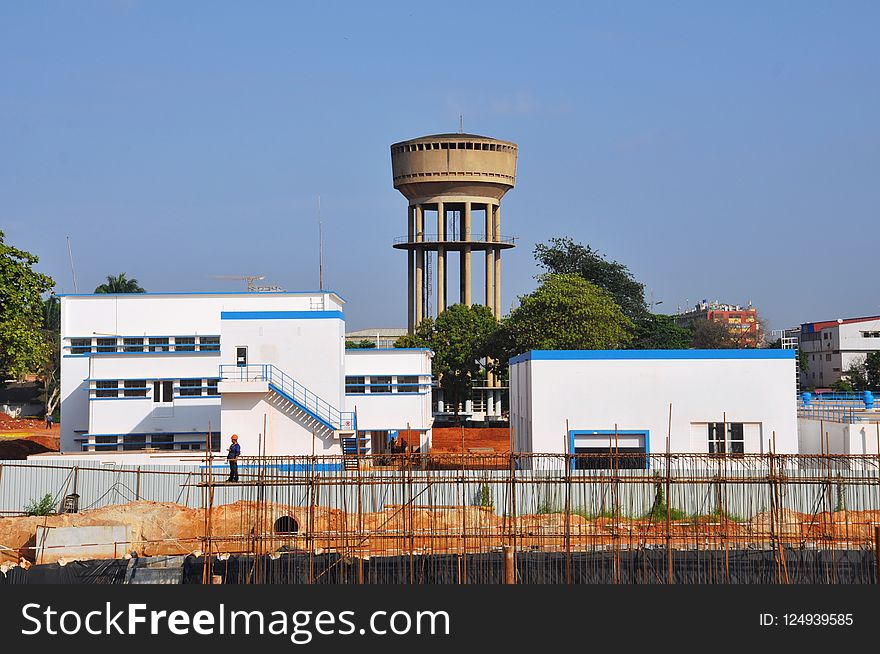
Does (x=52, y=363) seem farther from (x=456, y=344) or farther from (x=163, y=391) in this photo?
(x=163, y=391)

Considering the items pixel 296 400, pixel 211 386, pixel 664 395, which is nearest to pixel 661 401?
pixel 664 395

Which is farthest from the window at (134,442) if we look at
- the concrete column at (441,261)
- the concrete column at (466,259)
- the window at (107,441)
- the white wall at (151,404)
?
the concrete column at (466,259)

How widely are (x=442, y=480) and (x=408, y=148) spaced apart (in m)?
53.6

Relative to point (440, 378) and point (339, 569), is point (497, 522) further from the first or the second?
point (440, 378)

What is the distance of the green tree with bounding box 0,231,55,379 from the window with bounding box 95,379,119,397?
5.42 metres

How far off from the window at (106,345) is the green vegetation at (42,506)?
1720cm

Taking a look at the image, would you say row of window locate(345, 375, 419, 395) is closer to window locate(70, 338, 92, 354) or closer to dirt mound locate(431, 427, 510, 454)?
dirt mound locate(431, 427, 510, 454)

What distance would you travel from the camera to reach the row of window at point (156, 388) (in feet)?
155

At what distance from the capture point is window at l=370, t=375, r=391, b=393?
49719 mm

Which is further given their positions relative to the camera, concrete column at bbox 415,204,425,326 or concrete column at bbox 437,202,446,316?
concrete column at bbox 415,204,425,326

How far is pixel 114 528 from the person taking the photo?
2714 centimetres

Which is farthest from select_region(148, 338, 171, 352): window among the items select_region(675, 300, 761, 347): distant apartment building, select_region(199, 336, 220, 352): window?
select_region(675, 300, 761, 347): distant apartment building

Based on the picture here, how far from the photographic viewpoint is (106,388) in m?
47.2

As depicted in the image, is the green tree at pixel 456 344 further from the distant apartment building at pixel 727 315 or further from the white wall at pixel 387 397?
the distant apartment building at pixel 727 315
